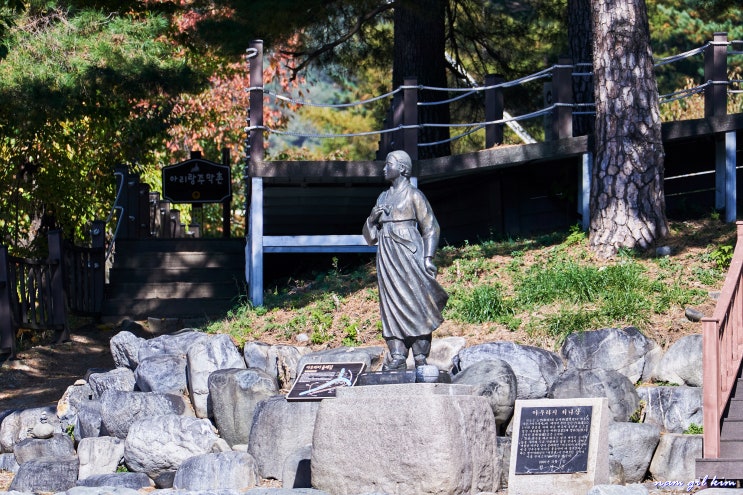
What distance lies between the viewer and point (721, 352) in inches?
394

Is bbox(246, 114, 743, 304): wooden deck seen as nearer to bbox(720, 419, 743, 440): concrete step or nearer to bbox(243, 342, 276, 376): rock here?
bbox(243, 342, 276, 376): rock

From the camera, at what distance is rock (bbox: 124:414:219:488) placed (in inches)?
449

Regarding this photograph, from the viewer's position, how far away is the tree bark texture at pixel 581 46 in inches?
680

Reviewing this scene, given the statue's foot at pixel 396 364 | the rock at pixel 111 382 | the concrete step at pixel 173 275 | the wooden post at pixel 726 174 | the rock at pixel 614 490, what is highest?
the wooden post at pixel 726 174

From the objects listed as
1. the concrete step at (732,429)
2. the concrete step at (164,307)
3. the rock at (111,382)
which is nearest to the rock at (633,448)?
the concrete step at (732,429)

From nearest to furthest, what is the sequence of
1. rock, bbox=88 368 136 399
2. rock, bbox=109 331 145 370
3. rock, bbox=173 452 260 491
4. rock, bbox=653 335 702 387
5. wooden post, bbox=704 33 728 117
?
rock, bbox=173 452 260 491 → rock, bbox=653 335 702 387 → rock, bbox=88 368 136 399 → rock, bbox=109 331 145 370 → wooden post, bbox=704 33 728 117

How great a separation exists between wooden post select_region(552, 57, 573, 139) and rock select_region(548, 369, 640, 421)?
5465mm

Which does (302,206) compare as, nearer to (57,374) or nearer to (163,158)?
(57,374)

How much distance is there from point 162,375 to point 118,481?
195 cm

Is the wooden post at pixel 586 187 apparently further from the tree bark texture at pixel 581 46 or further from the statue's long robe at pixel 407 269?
the statue's long robe at pixel 407 269

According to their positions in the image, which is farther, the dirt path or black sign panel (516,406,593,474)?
the dirt path

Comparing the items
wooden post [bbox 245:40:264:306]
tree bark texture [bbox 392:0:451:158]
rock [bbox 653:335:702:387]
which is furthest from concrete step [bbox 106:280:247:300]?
rock [bbox 653:335:702:387]

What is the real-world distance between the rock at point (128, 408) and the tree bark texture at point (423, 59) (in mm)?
7675

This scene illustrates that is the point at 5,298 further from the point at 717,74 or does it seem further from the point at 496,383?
the point at 717,74
